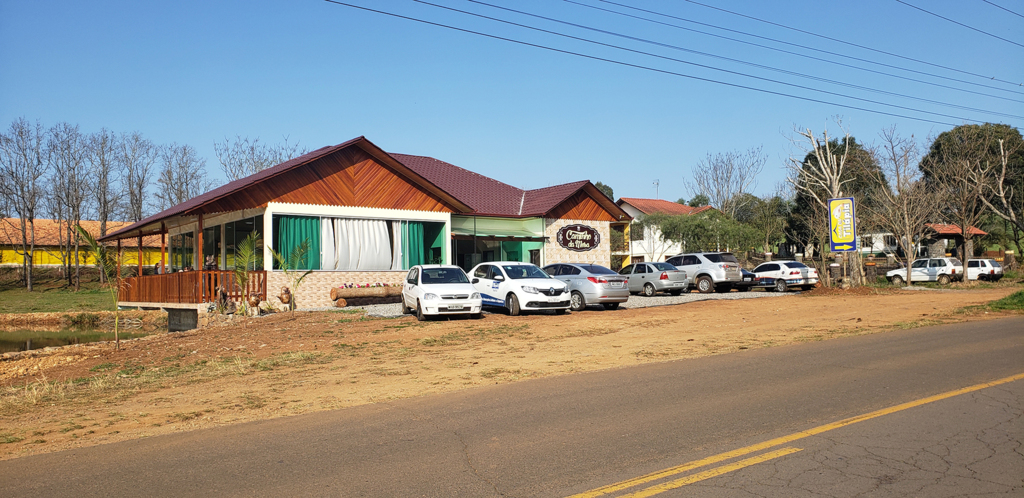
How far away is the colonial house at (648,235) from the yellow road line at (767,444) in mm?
36620

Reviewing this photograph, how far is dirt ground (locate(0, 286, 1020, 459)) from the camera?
26.9 feet

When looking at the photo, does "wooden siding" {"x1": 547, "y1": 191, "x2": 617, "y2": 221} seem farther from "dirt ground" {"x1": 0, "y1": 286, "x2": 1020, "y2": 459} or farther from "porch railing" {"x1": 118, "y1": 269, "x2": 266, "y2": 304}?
"porch railing" {"x1": 118, "y1": 269, "x2": 266, "y2": 304}

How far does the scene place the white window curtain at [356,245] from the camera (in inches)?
940

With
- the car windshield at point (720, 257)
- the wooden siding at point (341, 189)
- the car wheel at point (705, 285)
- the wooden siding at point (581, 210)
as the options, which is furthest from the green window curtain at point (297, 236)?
the car windshield at point (720, 257)

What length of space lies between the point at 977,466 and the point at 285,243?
20.9 metres

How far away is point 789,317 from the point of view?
1878cm

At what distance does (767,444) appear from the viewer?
5.97m

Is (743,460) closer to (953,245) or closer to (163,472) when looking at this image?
(163,472)

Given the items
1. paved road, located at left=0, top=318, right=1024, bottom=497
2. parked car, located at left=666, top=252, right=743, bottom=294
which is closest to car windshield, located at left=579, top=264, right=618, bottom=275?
parked car, located at left=666, top=252, right=743, bottom=294

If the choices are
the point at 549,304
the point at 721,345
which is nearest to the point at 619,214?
the point at 549,304

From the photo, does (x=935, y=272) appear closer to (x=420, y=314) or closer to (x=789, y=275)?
(x=789, y=275)

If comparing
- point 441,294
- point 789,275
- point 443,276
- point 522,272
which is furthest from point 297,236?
point 789,275

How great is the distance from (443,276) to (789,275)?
16814mm

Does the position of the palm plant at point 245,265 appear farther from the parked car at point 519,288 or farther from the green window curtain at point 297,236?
the parked car at point 519,288
